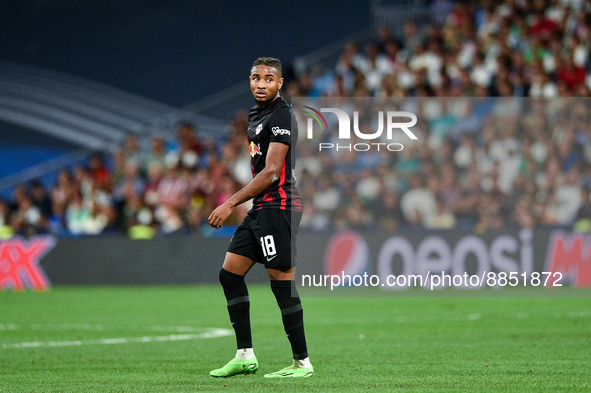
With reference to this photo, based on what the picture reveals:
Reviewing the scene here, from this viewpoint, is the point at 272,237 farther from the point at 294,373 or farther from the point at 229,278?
the point at 294,373

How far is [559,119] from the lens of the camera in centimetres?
1530

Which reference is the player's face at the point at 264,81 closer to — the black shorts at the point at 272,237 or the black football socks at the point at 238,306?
the black shorts at the point at 272,237

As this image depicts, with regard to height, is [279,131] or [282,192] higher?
[279,131]

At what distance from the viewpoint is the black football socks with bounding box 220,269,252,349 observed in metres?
5.64

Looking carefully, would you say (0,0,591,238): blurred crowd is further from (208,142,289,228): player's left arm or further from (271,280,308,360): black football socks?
(208,142,289,228): player's left arm

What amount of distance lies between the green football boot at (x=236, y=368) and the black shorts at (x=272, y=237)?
70 cm

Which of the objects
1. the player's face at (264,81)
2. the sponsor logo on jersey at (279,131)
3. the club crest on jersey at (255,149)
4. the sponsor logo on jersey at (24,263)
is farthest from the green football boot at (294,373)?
the sponsor logo on jersey at (24,263)

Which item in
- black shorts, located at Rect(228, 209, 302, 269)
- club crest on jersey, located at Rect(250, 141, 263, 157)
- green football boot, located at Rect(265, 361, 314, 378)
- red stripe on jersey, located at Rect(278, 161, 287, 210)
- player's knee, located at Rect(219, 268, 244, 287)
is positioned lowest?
green football boot, located at Rect(265, 361, 314, 378)

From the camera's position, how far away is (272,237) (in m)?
5.44

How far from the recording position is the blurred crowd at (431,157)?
15.1 metres

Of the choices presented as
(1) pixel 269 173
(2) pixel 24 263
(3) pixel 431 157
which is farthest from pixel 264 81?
(2) pixel 24 263

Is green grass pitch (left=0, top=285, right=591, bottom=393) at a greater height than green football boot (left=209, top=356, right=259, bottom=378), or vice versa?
green football boot (left=209, top=356, right=259, bottom=378)

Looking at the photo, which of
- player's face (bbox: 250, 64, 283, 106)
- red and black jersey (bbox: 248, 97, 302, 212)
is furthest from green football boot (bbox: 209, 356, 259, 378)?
player's face (bbox: 250, 64, 283, 106)

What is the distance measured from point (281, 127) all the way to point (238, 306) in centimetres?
128
